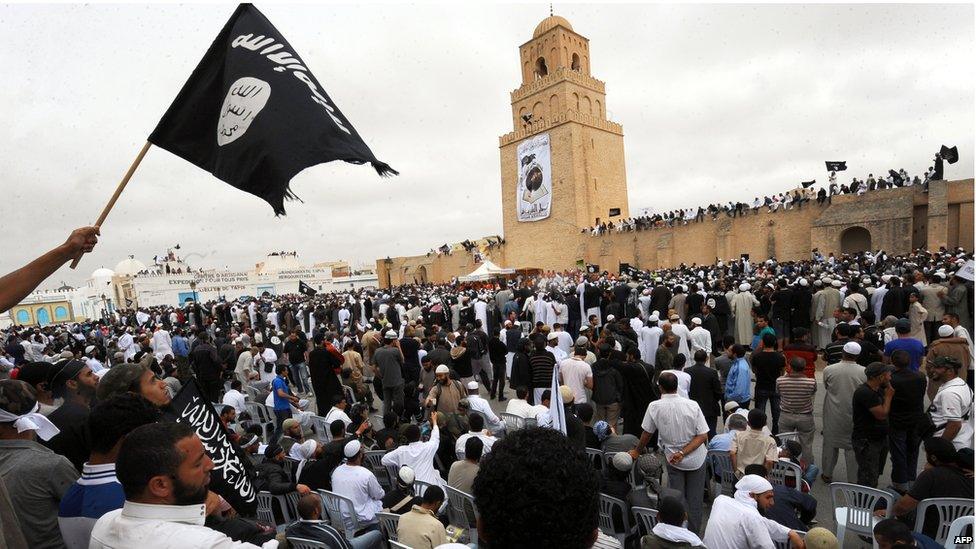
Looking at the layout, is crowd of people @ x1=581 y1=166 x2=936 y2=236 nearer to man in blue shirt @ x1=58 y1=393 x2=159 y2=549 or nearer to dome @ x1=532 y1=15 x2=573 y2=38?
dome @ x1=532 y1=15 x2=573 y2=38

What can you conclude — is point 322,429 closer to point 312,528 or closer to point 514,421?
point 514,421

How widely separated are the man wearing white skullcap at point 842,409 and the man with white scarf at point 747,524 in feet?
7.19

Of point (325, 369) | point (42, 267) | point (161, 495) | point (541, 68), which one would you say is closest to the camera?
point (161, 495)

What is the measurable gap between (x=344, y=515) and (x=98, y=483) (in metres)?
2.53

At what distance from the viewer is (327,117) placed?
11.8ft

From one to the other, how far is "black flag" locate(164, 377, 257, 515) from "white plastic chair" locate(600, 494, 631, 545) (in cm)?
260

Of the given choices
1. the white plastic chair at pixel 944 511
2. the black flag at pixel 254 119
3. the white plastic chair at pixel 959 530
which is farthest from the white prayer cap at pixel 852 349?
the black flag at pixel 254 119

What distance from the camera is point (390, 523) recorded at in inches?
156

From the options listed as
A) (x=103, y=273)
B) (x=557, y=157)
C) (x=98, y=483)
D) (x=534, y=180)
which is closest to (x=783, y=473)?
(x=98, y=483)

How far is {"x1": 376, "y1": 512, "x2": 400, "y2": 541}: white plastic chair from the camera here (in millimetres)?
Result: 3929

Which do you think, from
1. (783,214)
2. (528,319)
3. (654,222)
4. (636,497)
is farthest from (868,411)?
(654,222)

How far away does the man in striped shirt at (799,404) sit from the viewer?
503 centimetres

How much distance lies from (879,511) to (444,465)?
12.6ft

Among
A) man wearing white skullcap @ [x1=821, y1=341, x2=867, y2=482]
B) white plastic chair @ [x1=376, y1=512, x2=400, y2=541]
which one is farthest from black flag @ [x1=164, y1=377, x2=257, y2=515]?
man wearing white skullcap @ [x1=821, y1=341, x2=867, y2=482]
